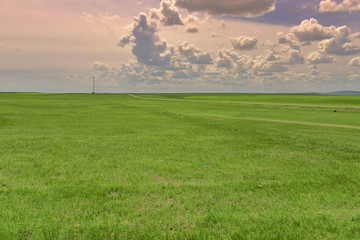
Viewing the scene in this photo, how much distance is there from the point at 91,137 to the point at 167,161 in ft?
23.7

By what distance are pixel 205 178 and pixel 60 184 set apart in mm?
4452

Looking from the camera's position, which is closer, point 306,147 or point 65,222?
point 65,222

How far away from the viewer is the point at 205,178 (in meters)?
7.58

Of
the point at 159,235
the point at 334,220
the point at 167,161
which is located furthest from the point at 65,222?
the point at 334,220

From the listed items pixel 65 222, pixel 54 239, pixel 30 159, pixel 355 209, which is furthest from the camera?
pixel 30 159

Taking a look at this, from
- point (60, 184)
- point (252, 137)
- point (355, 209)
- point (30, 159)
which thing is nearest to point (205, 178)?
point (355, 209)

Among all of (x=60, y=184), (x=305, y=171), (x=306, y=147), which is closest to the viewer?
(x=60, y=184)

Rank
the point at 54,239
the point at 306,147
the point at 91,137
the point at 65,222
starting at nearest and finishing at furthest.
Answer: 1. the point at 54,239
2. the point at 65,222
3. the point at 306,147
4. the point at 91,137

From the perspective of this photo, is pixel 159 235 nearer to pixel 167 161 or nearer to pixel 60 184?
pixel 60 184

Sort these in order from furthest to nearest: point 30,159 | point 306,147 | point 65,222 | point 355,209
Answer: point 306,147 → point 30,159 → point 355,209 → point 65,222

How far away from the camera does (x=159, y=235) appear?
14.6 ft

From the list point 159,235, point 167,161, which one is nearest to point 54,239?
point 159,235

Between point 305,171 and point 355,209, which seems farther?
point 305,171

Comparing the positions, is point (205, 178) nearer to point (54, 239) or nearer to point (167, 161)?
point (167, 161)
